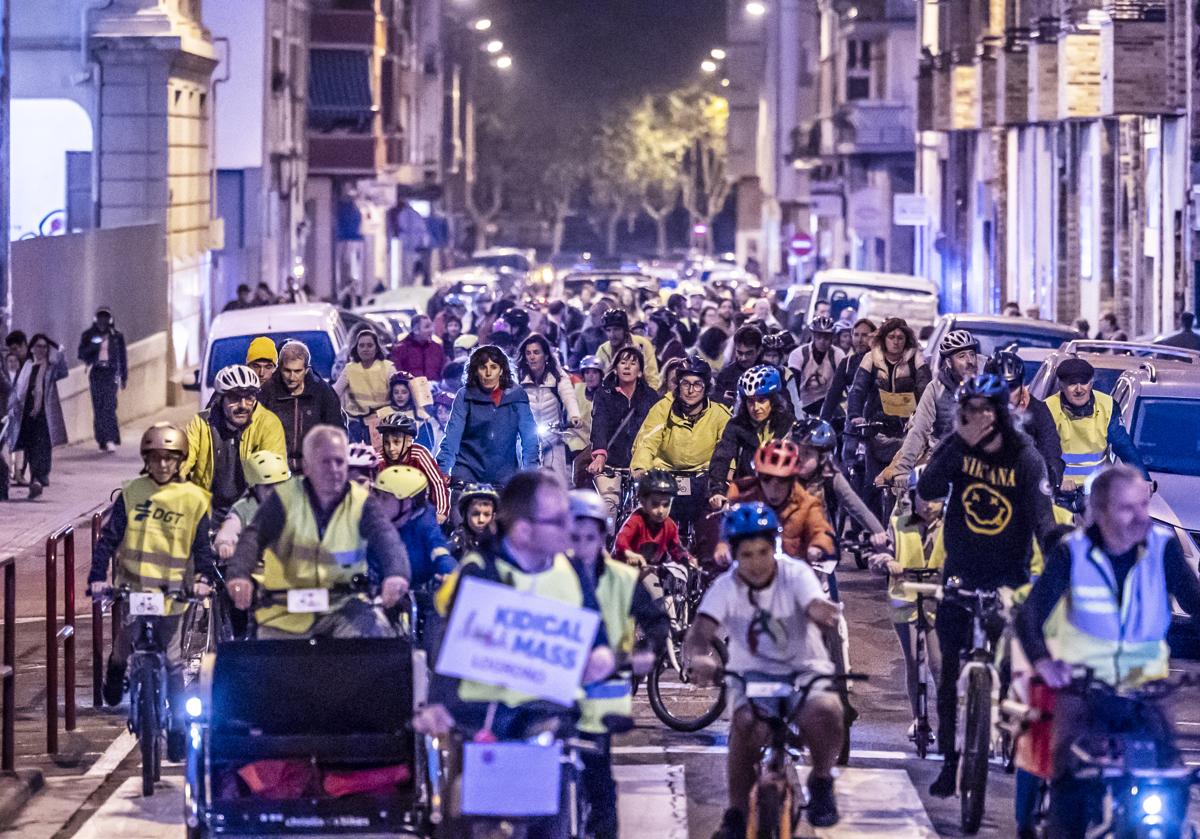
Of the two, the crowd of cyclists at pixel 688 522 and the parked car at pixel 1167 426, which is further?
the parked car at pixel 1167 426

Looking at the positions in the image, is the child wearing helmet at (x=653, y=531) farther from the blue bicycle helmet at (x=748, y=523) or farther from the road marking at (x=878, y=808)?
the blue bicycle helmet at (x=748, y=523)

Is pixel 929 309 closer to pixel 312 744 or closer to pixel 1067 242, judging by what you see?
pixel 1067 242

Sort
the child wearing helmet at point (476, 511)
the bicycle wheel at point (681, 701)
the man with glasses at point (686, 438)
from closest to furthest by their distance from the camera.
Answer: the child wearing helmet at point (476, 511)
the bicycle wheel at point (681, 701)
the man with glasses at point (686, 438)

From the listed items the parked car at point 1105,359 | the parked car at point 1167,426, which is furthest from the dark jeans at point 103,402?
the parked car at point 1167,426

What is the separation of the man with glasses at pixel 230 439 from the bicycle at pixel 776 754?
528 centimetres

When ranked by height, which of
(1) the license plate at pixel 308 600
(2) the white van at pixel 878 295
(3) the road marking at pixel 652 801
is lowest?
(3) the road marking at pixel 652 801

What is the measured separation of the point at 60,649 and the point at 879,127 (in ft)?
159

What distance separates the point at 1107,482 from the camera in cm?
817

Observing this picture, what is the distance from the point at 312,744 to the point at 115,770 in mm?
2798

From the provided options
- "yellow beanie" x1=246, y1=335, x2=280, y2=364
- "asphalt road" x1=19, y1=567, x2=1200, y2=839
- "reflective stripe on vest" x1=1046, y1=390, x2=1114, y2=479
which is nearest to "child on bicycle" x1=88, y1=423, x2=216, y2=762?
"asphalt road" x1=19, y1=567, x2=1200, y2=839

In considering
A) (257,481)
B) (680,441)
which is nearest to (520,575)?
(257,481)

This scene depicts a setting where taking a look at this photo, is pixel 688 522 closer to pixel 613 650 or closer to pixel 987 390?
pixel 987 390

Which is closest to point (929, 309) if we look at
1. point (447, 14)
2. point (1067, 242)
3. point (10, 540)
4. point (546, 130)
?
point (1067, 242)

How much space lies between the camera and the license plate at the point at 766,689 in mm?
8523
